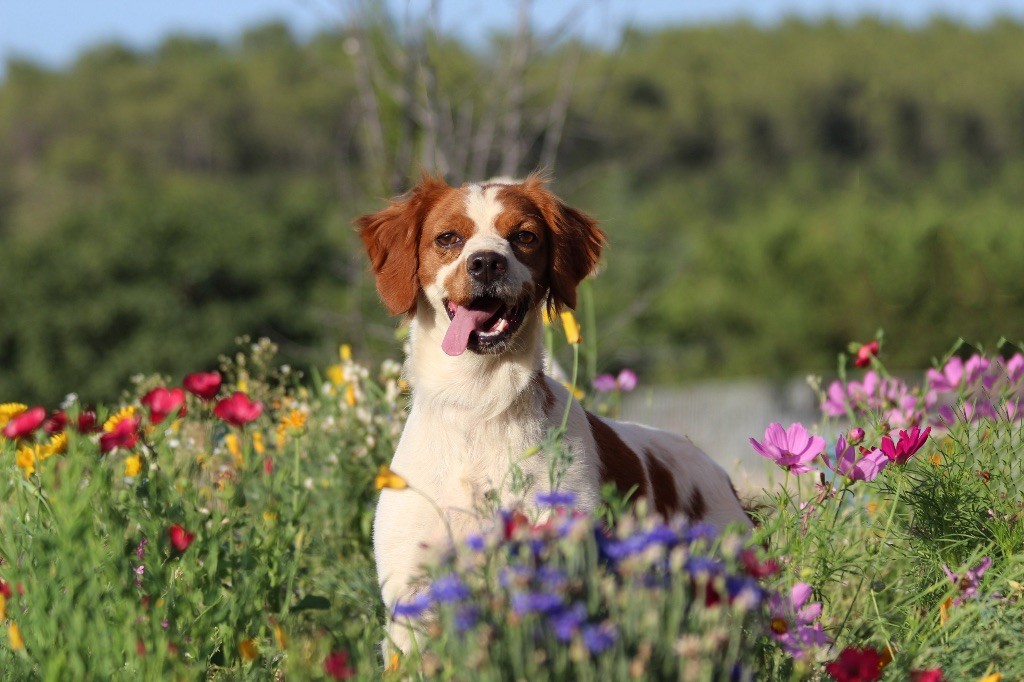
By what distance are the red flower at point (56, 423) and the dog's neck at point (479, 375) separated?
1124 mm

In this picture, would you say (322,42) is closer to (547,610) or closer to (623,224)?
(623,224)

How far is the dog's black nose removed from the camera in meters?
3.69

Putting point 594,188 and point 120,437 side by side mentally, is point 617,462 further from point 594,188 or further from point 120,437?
point 594,188

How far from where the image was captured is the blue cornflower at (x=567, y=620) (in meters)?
2.20

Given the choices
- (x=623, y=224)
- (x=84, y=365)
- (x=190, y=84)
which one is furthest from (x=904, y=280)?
(x=190, y=84)

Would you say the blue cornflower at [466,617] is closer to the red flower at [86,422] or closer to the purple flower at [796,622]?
the purple flower at [796,622]

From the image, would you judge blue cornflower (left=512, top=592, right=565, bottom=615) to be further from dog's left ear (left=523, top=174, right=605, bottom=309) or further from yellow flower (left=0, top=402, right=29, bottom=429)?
yellow flower (left=0, top=402, right=29, bottom=429)

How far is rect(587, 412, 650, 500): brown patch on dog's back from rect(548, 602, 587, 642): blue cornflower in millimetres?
1466

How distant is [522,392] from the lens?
3.80 m

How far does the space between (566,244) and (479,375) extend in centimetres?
62

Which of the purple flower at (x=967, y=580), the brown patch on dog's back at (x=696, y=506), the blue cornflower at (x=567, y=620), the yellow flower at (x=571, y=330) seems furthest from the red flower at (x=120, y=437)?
the purple flower at (x=967, y=580)

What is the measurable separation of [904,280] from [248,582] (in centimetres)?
3765

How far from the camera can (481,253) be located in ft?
12.1

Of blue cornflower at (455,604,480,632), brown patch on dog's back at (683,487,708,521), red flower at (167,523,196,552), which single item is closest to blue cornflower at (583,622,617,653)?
blue cornflower at (455,604,480,632)
